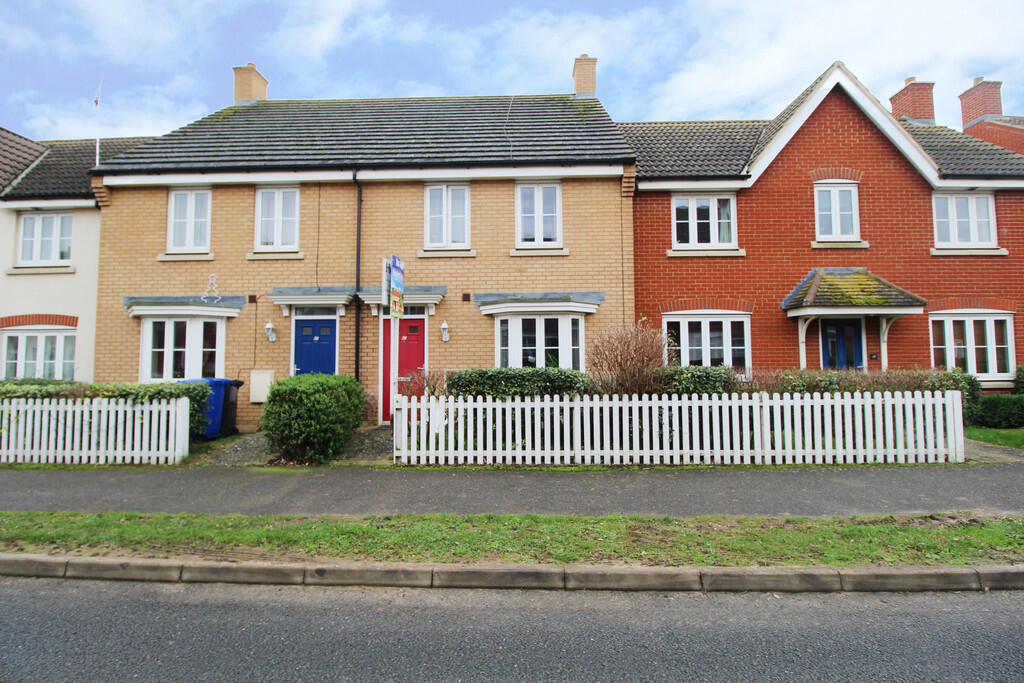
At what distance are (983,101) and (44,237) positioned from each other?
102 feet

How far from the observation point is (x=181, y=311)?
42.9 feet

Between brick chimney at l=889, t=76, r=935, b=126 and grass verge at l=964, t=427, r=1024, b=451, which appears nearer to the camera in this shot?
grass verge at l=964, t=427, r=1024, b=451

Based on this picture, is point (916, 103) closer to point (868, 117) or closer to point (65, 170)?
point (868, 117)

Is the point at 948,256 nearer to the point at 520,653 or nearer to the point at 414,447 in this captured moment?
the point at 414,447

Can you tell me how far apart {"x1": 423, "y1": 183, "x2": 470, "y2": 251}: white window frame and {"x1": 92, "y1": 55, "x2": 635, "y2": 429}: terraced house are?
0.10 ft

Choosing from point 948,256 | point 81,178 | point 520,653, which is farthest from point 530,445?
point 81,178

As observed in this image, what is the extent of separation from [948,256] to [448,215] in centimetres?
1268

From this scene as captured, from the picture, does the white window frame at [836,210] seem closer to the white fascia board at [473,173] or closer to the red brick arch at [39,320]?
the white fascia board at [473,173]

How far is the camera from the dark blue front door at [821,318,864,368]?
14102mm

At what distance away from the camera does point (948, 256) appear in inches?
571

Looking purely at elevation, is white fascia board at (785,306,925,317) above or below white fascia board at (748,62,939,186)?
below

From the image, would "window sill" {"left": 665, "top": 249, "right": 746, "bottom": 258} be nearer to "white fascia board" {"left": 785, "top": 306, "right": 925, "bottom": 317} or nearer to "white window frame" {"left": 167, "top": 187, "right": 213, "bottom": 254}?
"white fascia board" {"left": 785, "top": 306, "right": 925, "bottom": 317}

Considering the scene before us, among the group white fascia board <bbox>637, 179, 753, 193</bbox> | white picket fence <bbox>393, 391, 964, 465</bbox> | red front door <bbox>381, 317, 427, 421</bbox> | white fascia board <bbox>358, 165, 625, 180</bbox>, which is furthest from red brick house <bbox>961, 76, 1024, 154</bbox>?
red front door <bbox>381, 317, 427, 421</bbox>

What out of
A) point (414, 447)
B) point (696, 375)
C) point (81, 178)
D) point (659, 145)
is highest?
point (659, 145)
